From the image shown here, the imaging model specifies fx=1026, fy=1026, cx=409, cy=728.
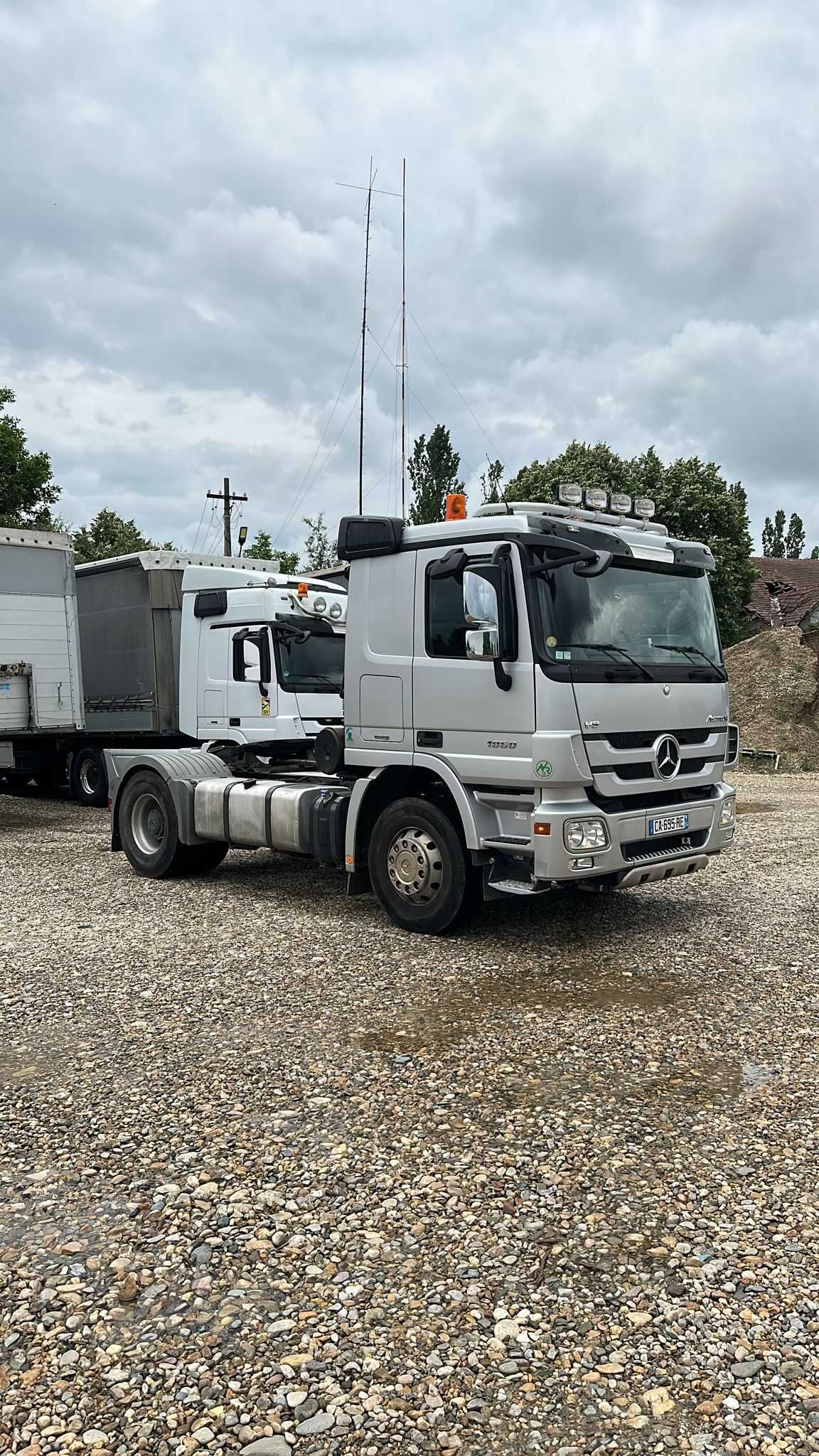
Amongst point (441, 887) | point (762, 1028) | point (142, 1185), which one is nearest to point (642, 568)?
point (441, 887)

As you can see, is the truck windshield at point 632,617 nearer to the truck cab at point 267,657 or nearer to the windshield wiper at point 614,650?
the windshield wiper at point 614,650

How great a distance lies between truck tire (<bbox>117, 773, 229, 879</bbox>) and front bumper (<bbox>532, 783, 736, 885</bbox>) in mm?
4009

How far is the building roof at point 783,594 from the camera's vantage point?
4281cm

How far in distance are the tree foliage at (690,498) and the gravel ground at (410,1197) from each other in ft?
87.1

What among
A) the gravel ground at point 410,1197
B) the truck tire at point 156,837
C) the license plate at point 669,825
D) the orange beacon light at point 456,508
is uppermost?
the orange beacon light at point 456,508

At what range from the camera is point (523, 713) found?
635 cm

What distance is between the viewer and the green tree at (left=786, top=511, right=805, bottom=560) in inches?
3674

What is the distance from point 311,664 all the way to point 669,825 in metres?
5.96

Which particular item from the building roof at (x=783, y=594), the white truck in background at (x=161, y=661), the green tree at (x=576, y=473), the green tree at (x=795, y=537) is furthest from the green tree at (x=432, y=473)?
the green tree at (x=795, y=537)

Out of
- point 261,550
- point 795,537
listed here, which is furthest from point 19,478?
point 795,537

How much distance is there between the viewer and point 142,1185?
379 centimetres

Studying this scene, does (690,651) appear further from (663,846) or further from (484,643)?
(484,643)

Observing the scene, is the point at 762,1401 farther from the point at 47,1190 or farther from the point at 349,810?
the point at 349,810

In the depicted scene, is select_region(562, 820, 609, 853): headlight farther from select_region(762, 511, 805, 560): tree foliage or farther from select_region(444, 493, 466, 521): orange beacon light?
select_region(762, 511, 805, 560): tree foliage
